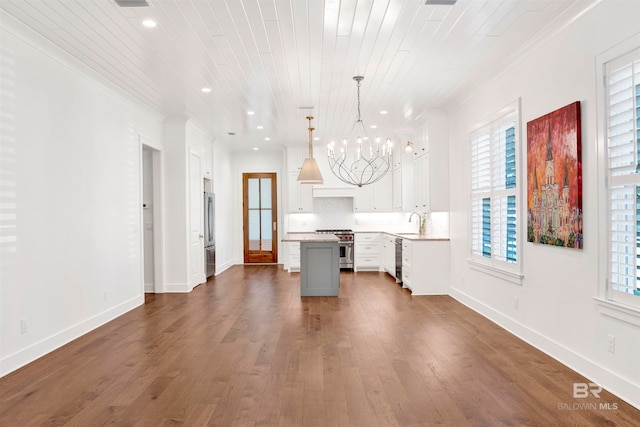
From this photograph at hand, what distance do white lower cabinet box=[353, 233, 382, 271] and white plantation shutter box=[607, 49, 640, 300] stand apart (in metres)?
6.44

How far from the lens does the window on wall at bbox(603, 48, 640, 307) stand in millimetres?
2793

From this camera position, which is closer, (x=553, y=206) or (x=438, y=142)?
(x=553, y=206)

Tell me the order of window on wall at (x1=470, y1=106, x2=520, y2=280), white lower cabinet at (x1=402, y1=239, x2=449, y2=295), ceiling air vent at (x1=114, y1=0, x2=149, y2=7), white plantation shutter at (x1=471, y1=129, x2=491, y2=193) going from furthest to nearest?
white lower cabinet at (x1=402, y1=239, x2=449, y2=295) < white plantation shutter at (x1=471, y1=129, x2=491, y2=193) < window on wall at (x1=470, y1=106, x2=520, y2=280) < ceiling air vent at (x1=114, y1=0, x2=149, y2=7)

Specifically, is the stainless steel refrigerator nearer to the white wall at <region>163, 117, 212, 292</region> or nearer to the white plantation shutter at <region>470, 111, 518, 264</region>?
the white wall at <region>163, 117, 212, 292</region>

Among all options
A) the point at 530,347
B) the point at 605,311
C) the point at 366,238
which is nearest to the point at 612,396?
the point at 605,311

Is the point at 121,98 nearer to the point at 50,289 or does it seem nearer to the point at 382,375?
the point at 50,289

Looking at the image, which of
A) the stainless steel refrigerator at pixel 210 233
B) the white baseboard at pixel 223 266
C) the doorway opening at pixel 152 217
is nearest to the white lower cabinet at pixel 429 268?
the stainless steel refrigerator at pixel 210 233

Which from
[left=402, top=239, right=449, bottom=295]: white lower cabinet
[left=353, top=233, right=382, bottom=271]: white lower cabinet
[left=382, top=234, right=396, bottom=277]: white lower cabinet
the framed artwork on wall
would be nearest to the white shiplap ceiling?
the framed artwork on wall

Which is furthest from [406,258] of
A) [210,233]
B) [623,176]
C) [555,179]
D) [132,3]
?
[132,3]

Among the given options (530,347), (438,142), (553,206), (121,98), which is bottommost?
(530,347)

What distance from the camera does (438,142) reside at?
670cm

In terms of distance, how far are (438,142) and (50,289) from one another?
550cm

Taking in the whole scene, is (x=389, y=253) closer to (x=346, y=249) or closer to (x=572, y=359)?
(x=346, y=249)

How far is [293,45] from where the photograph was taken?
13.3 ft
